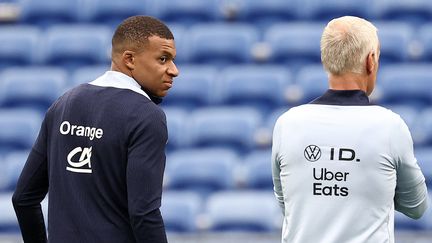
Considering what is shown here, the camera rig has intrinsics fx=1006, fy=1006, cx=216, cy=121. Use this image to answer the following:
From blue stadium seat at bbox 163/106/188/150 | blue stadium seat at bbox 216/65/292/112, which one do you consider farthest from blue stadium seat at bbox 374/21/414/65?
blue stadium seat at bbox 163/106/188/150

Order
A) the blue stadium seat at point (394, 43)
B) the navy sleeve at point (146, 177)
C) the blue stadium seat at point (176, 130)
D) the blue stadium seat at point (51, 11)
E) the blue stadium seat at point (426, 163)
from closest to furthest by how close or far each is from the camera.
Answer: the navy sleeve at point (146, 177) → the blue stadium seat at point (426, 163) → the blue stadium seat at point (176, 130) → the blue stadium seat at point (394, 43) → the blue stadium seat at point (51, 11)

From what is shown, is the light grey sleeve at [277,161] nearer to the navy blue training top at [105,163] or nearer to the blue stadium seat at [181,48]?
the navy blue training top at [105,163]

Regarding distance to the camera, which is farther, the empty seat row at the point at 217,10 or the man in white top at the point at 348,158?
the empty seat row at the point at 217,10

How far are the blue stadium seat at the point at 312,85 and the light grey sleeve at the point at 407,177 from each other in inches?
194

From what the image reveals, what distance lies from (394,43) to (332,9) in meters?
0.78

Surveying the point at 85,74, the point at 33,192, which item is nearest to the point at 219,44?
the point at 85,74

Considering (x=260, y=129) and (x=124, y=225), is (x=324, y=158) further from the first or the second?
(x=260, y=129)

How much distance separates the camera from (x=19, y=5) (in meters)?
10.1

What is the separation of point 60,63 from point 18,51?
403 mm

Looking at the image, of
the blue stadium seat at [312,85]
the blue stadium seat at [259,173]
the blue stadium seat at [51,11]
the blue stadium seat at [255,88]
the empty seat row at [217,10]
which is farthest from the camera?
the blue stadium seat at [51,11]

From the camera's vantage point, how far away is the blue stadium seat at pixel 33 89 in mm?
8734

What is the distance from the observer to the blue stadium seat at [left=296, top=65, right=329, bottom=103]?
8219 mm

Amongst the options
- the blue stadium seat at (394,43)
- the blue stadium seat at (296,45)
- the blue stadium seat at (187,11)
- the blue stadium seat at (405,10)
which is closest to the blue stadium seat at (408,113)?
the blue stadium seat at (394,43)

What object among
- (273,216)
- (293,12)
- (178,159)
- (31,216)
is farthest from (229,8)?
(31,216)
